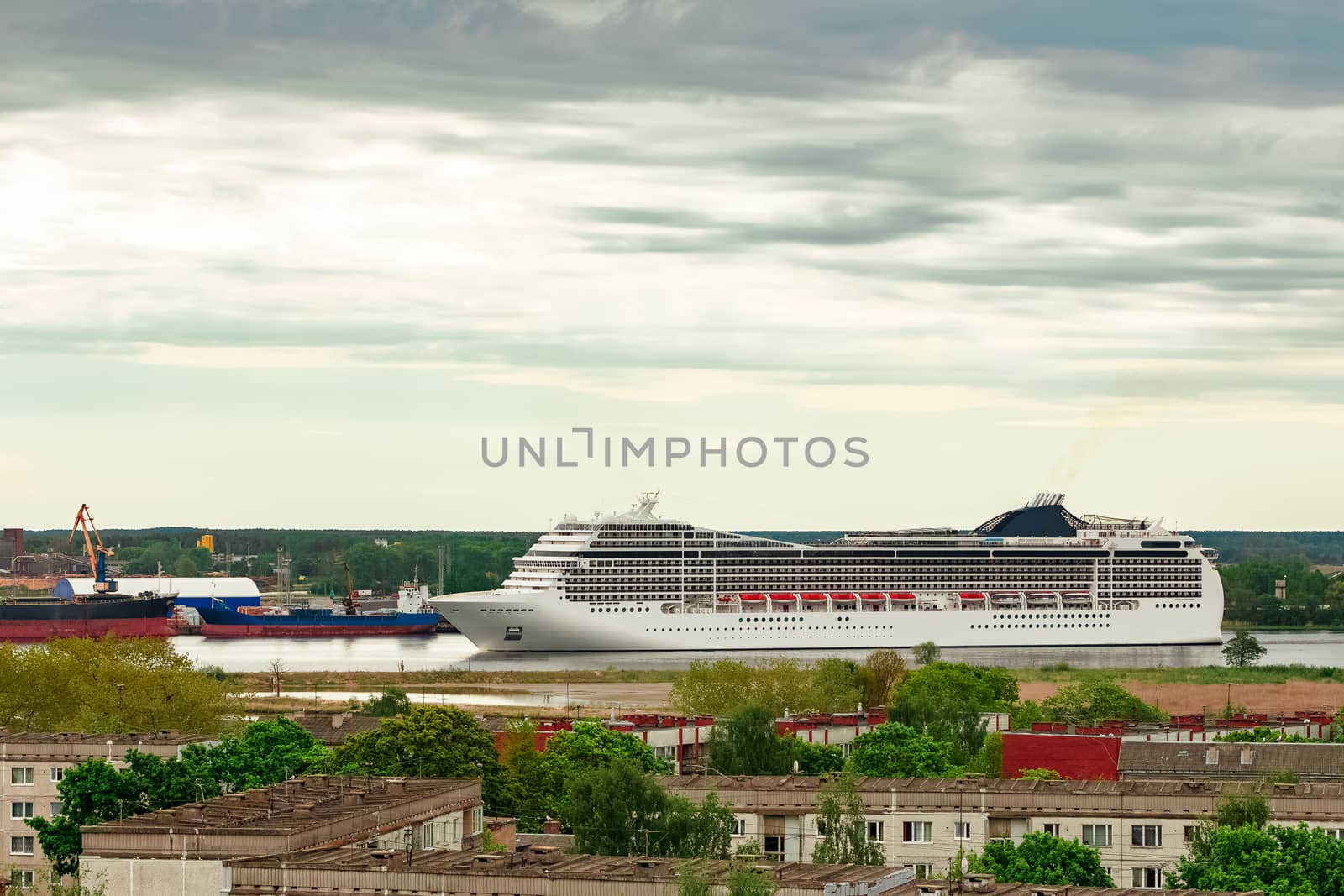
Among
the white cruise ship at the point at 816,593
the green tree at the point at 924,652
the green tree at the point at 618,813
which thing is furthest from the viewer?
the white cruise ship at the point at 816,593

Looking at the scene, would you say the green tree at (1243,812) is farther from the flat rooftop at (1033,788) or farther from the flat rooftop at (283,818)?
the flat rooftop at (283,818)

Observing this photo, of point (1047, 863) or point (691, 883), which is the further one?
point (1047, 863)

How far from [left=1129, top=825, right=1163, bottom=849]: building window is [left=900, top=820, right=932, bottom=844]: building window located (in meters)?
4.08

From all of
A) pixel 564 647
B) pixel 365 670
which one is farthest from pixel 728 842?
pixel 564 647

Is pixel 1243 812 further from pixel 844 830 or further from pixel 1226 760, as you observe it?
pixel 1226 760

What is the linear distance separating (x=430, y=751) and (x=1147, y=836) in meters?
22.0

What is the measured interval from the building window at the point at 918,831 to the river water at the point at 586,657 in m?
103

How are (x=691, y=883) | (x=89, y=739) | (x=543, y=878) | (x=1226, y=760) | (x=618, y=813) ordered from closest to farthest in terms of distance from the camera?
(x=691, y=883), (x=543, y=878), (x=618, y=813), (x=89, y=739), (x=1226, y=760)

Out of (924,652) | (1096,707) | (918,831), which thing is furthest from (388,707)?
(924,652)

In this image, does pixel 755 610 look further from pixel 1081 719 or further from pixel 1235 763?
pixel 1235 763

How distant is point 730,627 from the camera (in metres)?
180

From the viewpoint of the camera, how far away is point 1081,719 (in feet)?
279

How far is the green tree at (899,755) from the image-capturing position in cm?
6088

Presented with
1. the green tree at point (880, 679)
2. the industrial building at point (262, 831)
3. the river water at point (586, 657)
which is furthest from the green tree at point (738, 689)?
the river water at point (586, 657)
